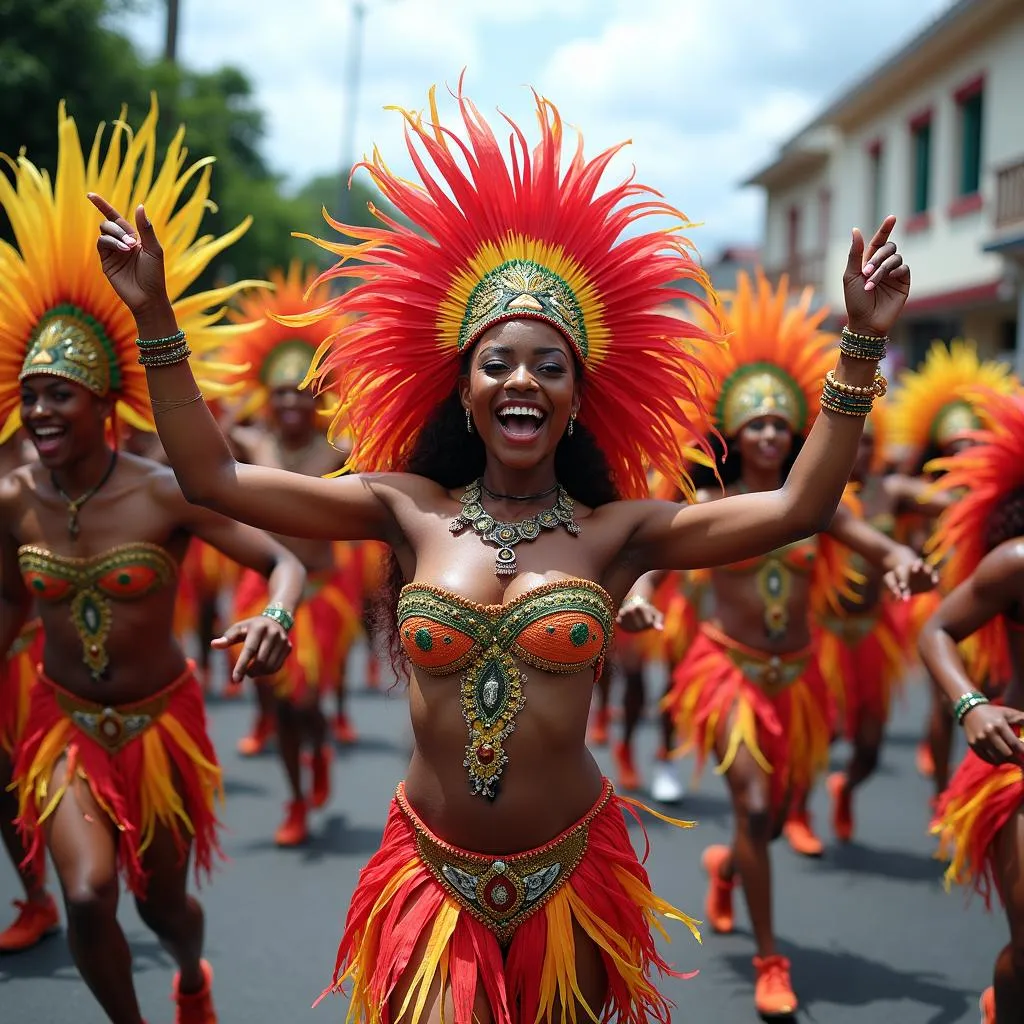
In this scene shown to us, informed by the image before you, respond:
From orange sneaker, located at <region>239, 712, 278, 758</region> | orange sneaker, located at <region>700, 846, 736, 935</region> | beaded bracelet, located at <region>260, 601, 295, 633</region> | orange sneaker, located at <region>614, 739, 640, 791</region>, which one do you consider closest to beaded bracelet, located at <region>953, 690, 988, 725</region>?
beaded bracelet, located at <region>260, 601, 295, 633</region>

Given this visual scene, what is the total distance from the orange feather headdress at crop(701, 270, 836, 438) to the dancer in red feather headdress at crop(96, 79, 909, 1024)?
215cm

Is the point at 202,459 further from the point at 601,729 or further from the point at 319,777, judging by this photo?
the point at 601,729

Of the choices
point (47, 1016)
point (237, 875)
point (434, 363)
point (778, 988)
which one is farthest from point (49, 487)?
point (778, 988)

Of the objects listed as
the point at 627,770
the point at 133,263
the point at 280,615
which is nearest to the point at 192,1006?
the point at 280,615

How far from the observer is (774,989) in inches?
180

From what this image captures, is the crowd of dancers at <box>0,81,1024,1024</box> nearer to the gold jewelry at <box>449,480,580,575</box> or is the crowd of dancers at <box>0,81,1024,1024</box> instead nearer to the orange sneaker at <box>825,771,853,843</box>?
the gold jewelry at <box>449,480,580,575</box>

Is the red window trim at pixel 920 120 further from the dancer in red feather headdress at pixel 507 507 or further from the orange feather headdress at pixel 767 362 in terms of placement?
the dancer in red feather headdress at pixel 507 507

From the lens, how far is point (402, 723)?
998 centimetres

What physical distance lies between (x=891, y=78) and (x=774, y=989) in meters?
20.5

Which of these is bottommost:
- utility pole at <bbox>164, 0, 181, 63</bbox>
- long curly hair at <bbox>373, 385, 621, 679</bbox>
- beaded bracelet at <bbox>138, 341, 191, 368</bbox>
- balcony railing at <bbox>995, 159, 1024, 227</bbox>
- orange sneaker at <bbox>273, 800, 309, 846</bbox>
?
orange sneaker at <bbox>273, 800, 309, 846</bbox>

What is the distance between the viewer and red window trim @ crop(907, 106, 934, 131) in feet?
69.1

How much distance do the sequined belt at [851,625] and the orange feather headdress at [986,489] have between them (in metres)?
2.60

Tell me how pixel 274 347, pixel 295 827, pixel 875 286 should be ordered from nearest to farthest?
pixel 875 286 < pixel 295 827 < pixel 274 347

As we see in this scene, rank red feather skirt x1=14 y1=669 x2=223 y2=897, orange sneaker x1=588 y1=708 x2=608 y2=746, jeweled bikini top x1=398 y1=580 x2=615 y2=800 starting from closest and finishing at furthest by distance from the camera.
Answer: jeweled bikini top x1=398 y1=580 x2=615 y2=800 < red feather skirt x1=14 y1=669 x2=223 y2=897 < orange sneaker x1=588 y1=708 x2=608 y2=746
